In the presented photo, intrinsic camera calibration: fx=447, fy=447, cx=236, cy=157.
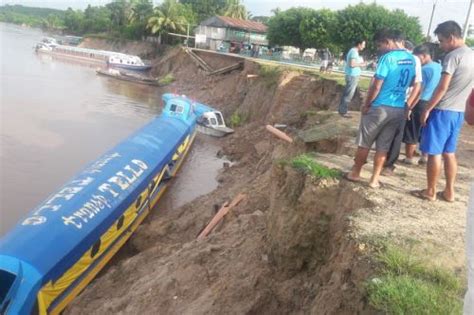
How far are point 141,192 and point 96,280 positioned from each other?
2.90 meters

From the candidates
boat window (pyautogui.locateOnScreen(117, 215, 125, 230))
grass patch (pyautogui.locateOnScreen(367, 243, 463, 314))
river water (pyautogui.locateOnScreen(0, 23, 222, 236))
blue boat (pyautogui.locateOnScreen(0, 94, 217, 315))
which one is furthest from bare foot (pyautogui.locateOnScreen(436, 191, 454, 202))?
river water (pyautogui.locateOnScreen(0, 23, 222, 236))

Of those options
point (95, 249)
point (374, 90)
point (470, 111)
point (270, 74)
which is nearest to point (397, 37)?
point (374, 90)

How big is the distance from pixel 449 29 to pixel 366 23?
Answer: 39.0 metres

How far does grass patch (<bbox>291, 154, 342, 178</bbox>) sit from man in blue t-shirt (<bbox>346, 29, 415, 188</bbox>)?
0.82 ft

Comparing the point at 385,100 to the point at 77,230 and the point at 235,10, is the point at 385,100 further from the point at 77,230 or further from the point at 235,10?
the point at 235,10

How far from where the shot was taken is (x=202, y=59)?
4222 centimetres

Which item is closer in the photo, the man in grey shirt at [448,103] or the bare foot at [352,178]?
the man in grey shirt at [448,103]

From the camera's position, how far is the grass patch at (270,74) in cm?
2281

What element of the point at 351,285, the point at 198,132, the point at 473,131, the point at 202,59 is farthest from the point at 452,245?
the point at 202,59

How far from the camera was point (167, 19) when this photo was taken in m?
60.2

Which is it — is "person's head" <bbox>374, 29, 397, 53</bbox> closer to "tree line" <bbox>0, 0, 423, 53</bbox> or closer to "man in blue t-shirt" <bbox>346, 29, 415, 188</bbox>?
"man in blue t-shirt" <bbox>346, 29, 415, 188</bbox>

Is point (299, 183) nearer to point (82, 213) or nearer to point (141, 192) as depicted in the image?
point (82, 213)

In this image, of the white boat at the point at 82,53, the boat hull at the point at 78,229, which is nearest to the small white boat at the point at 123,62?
the white boat at the point at 82,53

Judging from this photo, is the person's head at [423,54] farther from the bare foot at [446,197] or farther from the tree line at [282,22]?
the tree line at [282,22]
